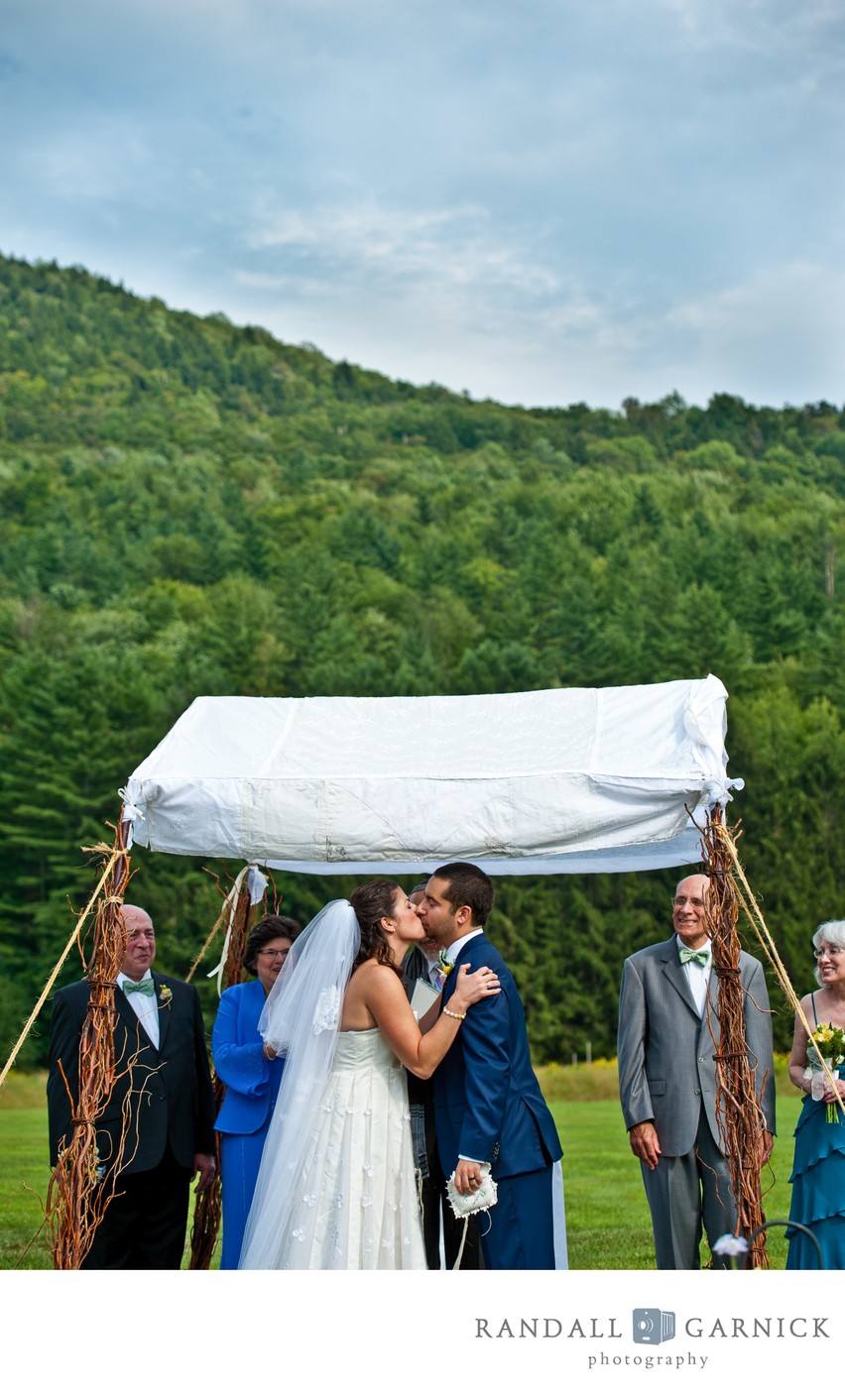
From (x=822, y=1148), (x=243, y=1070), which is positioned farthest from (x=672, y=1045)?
(x=243, y=1070)

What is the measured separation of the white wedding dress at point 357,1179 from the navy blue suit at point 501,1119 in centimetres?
18

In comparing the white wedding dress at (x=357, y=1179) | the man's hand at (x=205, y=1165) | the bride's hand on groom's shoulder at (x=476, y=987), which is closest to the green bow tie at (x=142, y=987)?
the man's hand at (x=205, y=1165)

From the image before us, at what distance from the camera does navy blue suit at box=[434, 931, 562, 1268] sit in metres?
4.73

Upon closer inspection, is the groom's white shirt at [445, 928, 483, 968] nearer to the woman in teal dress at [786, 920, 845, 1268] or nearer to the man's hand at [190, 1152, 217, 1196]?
the woman in teal dress at [786, 920, 845, 1268]

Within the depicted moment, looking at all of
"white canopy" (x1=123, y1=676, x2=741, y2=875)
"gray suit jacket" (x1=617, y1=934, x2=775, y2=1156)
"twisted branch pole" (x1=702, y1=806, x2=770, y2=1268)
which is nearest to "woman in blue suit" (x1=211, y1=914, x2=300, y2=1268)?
"white canopy" (x1=123, y1=676, x2=741, y2=875)

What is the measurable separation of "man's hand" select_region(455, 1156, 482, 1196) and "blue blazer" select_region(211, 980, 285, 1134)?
1.25m

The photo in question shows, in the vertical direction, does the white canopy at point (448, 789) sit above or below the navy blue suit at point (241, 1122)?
above

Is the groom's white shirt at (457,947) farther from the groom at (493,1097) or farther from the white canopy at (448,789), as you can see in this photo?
the white canopy at (448,789)

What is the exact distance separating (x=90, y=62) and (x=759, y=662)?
28017mm

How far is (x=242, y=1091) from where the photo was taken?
563cm

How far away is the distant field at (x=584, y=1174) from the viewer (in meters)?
9.29

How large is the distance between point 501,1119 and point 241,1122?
1.34 meters
